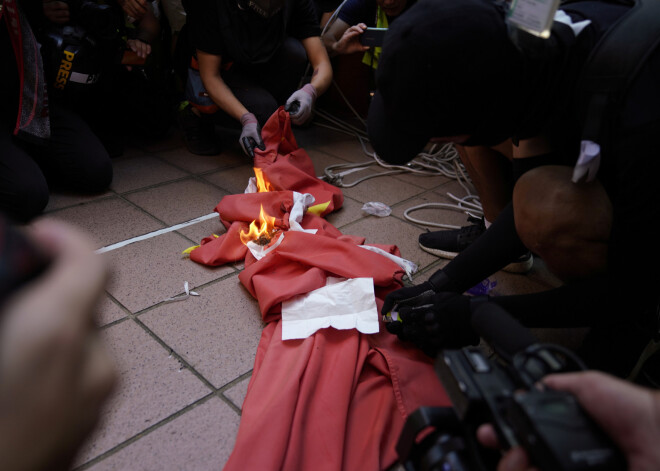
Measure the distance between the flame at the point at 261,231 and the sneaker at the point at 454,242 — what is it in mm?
601

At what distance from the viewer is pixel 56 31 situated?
2.18 metres

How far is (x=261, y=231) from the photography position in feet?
6.47

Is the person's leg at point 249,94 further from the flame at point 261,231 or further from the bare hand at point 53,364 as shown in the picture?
the bare hand at point 53,364

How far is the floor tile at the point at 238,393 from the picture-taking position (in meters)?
1.31

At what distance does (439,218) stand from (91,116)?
1885 millimetres

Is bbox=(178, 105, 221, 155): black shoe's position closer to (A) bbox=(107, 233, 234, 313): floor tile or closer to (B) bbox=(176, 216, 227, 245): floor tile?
(B) bbox=(176, 216, 227, 245): floor tile

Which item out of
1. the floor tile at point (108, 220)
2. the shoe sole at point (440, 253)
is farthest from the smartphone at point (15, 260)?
the shoe sole at point (440, 253)

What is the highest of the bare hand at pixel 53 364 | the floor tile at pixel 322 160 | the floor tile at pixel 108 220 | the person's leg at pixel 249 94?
the bare hand at pixel 53 364

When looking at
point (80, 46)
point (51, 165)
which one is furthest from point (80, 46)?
point (51, 165)

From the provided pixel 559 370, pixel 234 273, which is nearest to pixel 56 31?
pixel 234 273

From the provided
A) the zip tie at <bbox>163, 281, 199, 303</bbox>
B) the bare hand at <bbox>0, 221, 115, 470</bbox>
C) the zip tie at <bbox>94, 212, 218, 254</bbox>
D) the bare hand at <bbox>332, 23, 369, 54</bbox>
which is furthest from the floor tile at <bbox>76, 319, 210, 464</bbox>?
the bare hand at <bbox>332, 23, 369, 54</bbox>

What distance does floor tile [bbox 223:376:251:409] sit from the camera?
1.31 m

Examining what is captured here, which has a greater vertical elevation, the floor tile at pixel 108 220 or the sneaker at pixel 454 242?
the sneaker at pixel 454 242

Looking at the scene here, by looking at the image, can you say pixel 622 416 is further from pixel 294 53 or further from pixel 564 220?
pixel 294 53
